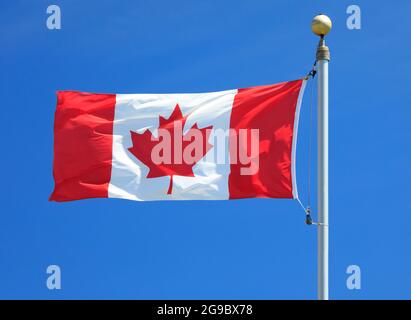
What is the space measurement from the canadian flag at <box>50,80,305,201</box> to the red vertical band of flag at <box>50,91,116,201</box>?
2 cm

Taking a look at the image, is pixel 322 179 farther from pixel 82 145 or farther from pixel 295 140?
pixel 82 145

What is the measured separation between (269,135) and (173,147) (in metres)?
2.33

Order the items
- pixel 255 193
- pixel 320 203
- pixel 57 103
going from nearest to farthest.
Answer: pixel 320 203 → pixel 255 193 → pixel 57 103

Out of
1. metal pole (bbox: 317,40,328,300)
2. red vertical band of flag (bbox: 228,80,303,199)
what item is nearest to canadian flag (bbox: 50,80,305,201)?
red vertical band of flag (bbox: 228,80,303,199)

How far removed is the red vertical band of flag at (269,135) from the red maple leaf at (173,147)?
832mm

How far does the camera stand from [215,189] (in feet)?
71.2

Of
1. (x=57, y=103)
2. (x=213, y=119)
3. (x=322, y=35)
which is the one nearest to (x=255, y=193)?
(x=213, y=119)

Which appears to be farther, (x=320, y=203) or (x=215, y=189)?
(x=215, y=189)

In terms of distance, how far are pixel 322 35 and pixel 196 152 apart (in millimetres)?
4004

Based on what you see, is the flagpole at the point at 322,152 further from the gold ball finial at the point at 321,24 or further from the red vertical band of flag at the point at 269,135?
the red vertical band of flag at the point at 269,135

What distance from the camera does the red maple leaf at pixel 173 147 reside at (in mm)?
21938

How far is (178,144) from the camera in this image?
2242cm

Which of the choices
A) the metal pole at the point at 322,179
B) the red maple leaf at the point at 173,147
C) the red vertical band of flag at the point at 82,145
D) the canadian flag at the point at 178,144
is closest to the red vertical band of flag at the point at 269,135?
the canadian flag at the point at 178,144

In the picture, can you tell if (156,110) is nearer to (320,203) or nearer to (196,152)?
(196,152)
